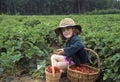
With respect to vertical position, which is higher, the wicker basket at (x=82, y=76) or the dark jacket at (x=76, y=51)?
the dark jacket at (x=76, y=51)

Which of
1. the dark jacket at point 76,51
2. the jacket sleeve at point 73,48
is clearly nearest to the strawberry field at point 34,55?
the dark jacket at point 76,51

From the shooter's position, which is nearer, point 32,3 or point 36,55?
point 36,55

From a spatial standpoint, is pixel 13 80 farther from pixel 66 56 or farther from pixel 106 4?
pixel 106 4

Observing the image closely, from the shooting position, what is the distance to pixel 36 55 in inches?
221

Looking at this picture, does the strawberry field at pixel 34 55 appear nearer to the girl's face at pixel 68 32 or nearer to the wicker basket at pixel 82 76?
the wicker basket at pixel 82 76

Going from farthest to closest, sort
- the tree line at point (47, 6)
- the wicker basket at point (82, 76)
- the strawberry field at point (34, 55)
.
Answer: the tree line at point (47, 6) → the strawberry field at point (34, 55) → the wicker basket at point (82, 76)

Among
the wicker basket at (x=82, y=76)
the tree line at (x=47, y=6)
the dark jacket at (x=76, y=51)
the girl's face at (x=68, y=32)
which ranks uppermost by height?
the girl's face at (x=68, y=32)

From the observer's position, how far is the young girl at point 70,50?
452 cm

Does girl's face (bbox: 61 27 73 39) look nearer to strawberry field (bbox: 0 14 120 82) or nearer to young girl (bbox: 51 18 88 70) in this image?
young girl (bbox: 51 18 88 70)

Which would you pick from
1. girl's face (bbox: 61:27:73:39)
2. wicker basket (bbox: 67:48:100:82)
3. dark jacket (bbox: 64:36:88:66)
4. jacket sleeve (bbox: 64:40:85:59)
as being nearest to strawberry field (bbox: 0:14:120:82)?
wicker basket (bbox: 67:48:100:82)

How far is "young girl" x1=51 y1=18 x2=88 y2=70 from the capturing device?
452 cm

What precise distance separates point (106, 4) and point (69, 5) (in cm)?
1264

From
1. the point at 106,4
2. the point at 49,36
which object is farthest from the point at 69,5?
the point at 49,36

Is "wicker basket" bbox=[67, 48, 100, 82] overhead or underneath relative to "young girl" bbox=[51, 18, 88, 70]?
underneath
